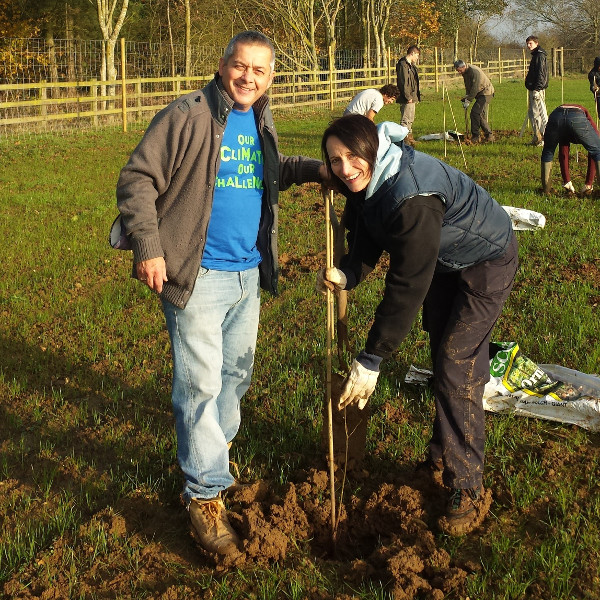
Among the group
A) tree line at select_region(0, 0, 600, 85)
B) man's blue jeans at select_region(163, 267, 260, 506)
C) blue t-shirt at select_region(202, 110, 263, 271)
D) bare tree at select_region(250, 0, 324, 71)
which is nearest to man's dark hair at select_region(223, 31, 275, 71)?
blue t-shirt at select_region(202, 110, 263, 271)

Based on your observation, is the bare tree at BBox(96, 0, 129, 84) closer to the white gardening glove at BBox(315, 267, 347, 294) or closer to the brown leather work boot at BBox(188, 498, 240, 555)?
the white gardening glove at BBox(315, 267, 347, 294)

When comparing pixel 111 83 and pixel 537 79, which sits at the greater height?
pixel 111 83

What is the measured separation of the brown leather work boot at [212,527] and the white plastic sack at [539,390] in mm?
1815

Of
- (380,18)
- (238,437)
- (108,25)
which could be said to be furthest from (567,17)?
(238,437)

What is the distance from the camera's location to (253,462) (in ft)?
12.8

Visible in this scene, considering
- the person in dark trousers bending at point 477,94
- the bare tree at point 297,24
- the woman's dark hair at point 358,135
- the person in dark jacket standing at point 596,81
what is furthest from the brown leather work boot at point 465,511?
the bare tree at point 297,24

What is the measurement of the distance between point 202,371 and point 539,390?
2.30 metres

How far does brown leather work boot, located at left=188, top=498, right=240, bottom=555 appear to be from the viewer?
3.13m

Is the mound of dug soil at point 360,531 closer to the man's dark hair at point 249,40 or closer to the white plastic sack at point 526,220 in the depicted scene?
the man's dark hair at point 249,40

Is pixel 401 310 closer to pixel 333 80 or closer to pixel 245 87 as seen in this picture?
pixel 245 87

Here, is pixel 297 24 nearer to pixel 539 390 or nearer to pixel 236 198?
pixel 539 390

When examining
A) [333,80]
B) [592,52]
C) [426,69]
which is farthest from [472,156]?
[592,52]

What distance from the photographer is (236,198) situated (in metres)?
3.16

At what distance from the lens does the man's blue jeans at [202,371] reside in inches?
122
